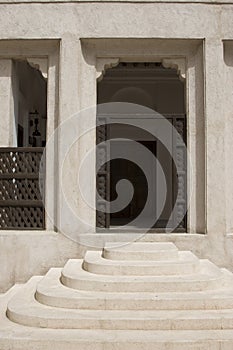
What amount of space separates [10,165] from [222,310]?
12.3 ft

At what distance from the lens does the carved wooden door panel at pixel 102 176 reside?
229 inches

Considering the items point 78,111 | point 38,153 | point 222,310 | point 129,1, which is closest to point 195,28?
point 129,1

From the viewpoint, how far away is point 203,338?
334 cm

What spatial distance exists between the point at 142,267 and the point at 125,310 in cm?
66

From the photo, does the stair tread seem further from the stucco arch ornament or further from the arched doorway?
the arched doorway

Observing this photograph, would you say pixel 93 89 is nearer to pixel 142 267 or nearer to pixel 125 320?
pixel 142 267

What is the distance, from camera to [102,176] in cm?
590

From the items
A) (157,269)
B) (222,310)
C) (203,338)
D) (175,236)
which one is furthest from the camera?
(175,236)

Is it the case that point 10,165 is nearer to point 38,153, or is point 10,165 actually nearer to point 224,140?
point 38,153

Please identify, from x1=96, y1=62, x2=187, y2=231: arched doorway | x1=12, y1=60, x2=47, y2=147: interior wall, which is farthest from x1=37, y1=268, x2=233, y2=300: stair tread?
x1=96, y1=62, x2=187, y2=231: arched doorway

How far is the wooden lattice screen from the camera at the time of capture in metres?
5.81

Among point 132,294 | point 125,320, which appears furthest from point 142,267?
point 125,320

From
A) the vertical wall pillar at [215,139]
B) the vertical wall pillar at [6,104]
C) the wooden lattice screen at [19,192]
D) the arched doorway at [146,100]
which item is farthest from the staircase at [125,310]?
the arched doorway at [146,100]

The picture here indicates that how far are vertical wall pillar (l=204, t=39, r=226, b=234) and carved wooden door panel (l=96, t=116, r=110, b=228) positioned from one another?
60.1 inches
